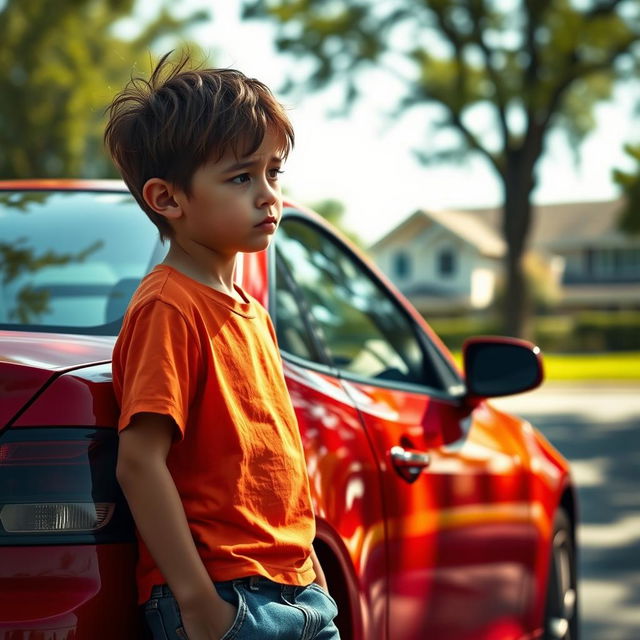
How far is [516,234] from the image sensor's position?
3312 cm

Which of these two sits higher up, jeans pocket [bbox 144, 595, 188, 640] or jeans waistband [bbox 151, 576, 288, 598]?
jeans waistband [bbox 151, 576, 288, 598]

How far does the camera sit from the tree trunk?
32.6 m

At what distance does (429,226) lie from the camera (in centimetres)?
6788

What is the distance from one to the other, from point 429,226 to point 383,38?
1447 inches

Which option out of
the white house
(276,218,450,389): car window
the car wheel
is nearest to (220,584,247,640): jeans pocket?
(276,218,450,389): car window

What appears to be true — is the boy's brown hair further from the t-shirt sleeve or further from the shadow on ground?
the shadow on ground

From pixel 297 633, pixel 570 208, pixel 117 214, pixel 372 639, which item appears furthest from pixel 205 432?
pixel 570 208

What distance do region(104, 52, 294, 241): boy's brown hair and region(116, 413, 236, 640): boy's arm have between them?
15.6 inches

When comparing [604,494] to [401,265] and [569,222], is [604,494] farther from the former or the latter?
[569,222]

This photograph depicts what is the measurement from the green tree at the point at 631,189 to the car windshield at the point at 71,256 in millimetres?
28404

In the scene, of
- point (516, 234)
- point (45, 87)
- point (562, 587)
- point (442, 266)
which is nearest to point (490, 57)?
point (516, 234)

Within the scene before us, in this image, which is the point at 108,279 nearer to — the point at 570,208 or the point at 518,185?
the point at 518,185

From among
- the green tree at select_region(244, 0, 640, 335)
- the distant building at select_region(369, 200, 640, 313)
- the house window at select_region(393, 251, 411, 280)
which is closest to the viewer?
the green tree at select_region(244, 0, 640, 335)

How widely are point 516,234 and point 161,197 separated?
31.7 m
